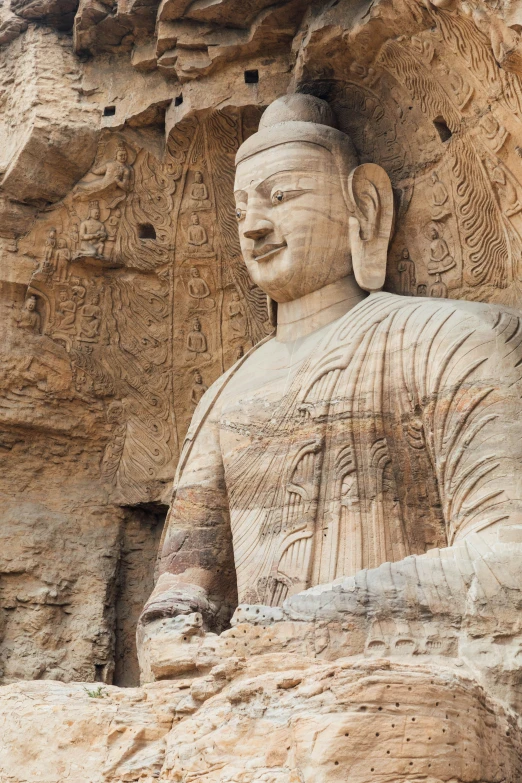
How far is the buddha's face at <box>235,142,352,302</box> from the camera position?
21.6 feet

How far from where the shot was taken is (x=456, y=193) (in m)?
6.71

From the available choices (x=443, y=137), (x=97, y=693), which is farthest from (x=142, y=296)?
(x=97, y=693)

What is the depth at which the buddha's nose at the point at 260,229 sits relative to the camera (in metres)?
6.62

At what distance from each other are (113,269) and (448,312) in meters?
2.67

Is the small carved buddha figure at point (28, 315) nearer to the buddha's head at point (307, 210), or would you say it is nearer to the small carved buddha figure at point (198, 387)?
the small carved buddha figure at point (198, 387)

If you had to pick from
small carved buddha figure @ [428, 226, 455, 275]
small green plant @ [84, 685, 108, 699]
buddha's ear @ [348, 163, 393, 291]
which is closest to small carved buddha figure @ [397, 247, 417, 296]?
small carved buddha figure @ [428, 226, 455, 275]

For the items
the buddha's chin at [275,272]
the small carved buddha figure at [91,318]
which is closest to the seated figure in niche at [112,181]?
the small carved buddha figure at [91,318]

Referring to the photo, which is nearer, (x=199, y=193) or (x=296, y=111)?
(x=296, y=111)

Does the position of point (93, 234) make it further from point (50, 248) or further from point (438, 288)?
point (438, 288)

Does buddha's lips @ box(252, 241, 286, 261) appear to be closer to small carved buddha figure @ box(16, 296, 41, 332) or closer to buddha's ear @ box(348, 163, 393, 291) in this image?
buddha's ear @ box(348, 163, 393, 291)

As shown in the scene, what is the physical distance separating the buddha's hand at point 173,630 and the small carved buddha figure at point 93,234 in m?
2.52

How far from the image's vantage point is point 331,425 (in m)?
6.06

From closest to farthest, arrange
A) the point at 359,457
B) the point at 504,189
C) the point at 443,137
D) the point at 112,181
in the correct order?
the point at 359,457, the point at 504,189, the point at 443,137, the point at 112,181

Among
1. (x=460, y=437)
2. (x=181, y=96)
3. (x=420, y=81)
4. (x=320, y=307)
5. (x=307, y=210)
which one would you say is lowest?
(x=460, y=437)
